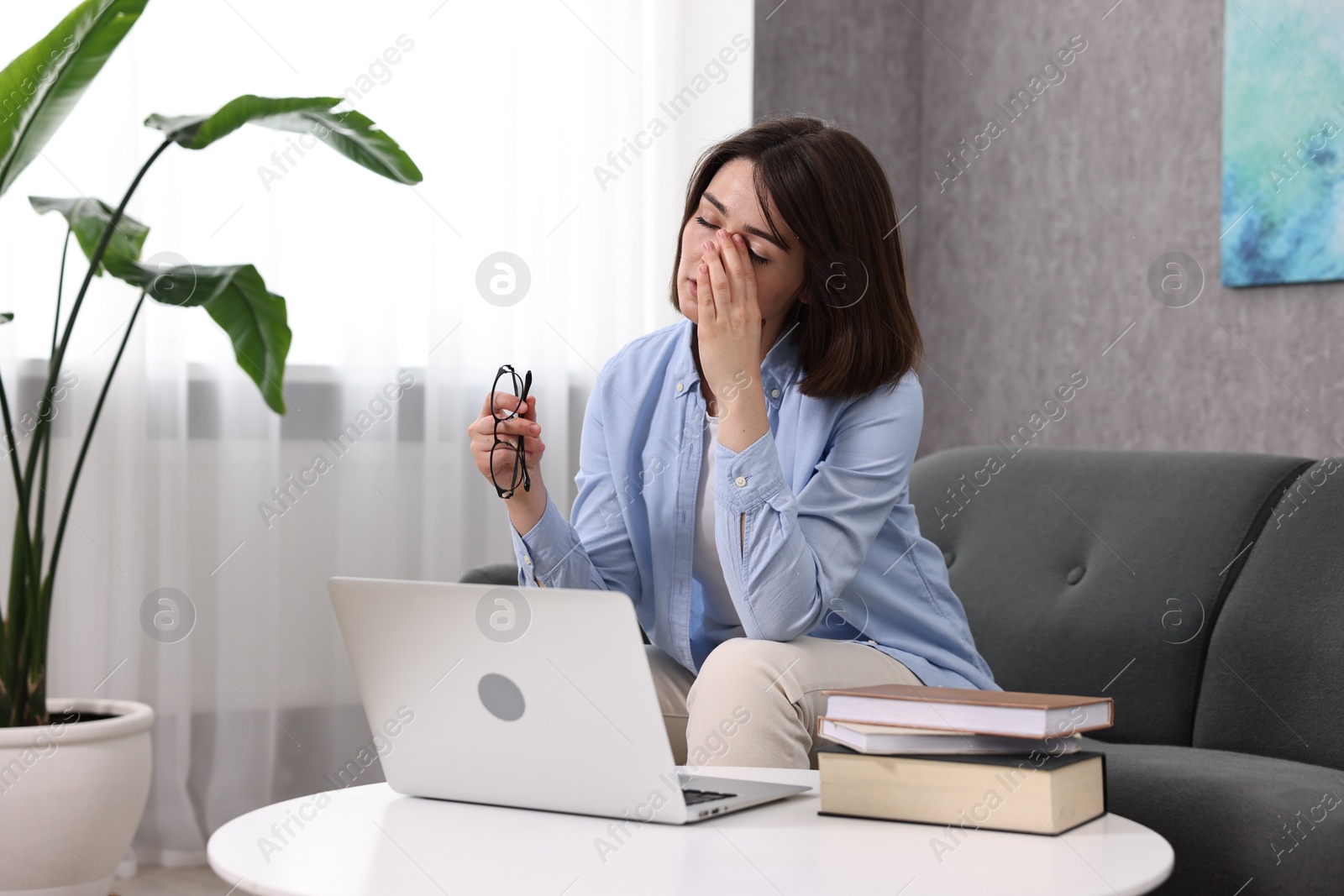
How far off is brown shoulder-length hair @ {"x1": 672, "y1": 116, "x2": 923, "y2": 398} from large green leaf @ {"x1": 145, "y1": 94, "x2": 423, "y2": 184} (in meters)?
0.54

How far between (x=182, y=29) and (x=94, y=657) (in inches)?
46.1

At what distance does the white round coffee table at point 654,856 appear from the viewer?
82 cm

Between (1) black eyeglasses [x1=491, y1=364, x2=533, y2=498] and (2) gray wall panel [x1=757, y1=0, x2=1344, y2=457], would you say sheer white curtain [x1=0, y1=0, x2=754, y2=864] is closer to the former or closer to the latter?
(2) gray wall panel [x1=757, y1=0, x2=1344, y2=457]

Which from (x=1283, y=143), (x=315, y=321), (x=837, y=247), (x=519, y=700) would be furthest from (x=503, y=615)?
(x=1283, y=143)

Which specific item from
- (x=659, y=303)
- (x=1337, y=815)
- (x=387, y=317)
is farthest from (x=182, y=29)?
(x=1337, y=815)

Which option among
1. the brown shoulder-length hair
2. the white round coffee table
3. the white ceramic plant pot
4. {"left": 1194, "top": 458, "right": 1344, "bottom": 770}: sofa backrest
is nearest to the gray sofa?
{"left": 1194, "top": 458, "right": 1344, "bottom": 770}: sofa backrest

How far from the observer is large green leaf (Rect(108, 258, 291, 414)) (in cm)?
178

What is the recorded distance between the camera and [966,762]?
0.98m

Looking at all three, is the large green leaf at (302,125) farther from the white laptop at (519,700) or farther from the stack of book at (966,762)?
the stack of book at (966,762)

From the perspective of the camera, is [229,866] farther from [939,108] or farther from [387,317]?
[939,108]

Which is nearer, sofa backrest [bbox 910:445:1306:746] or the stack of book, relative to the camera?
the stack of book

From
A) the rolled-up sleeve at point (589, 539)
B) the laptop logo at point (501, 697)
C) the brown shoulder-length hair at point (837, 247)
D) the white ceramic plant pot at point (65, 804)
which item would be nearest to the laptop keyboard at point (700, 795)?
the laptop logo at point (501, 697)

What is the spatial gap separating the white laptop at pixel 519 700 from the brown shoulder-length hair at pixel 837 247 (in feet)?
1.82

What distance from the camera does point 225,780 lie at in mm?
2410
